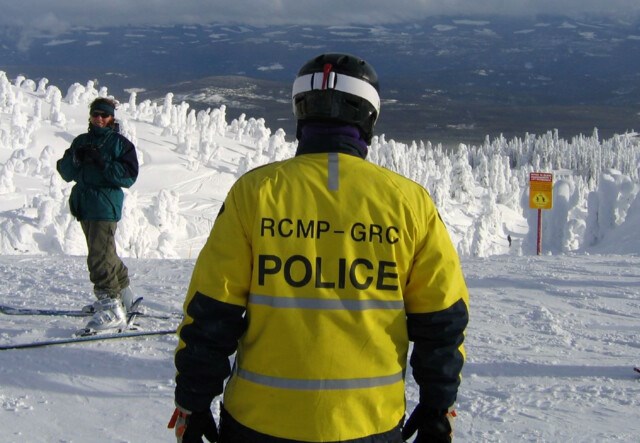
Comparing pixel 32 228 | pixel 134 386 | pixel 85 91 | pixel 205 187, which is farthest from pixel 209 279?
pixel 85 91

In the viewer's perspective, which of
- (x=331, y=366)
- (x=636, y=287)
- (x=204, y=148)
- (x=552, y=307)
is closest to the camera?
(x=331, y=366)

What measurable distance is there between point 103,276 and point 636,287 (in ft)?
19.9

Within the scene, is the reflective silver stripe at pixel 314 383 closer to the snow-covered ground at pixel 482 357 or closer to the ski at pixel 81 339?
the snow-covered ground at pixel 482 357

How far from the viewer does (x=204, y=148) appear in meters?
54.9

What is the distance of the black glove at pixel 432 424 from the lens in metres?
1.89

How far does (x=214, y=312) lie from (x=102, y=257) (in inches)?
139

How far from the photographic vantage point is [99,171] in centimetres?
492

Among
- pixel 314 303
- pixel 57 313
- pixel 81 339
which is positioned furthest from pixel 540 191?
pixel 314 303

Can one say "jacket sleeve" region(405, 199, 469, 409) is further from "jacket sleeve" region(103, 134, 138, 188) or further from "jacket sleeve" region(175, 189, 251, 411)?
"jacket sleeve" region(103, 134, 138, 188)

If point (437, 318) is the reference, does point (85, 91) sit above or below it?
above

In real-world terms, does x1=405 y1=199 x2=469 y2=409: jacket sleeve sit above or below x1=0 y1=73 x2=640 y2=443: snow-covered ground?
above

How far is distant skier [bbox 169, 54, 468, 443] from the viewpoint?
1806mm

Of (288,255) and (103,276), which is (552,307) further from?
(288,255)

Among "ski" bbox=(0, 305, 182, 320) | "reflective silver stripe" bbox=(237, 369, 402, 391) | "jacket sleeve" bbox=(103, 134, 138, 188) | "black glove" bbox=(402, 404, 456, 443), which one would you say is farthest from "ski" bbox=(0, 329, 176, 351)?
"black glove" bbox=(402, 404, 456, 443)
